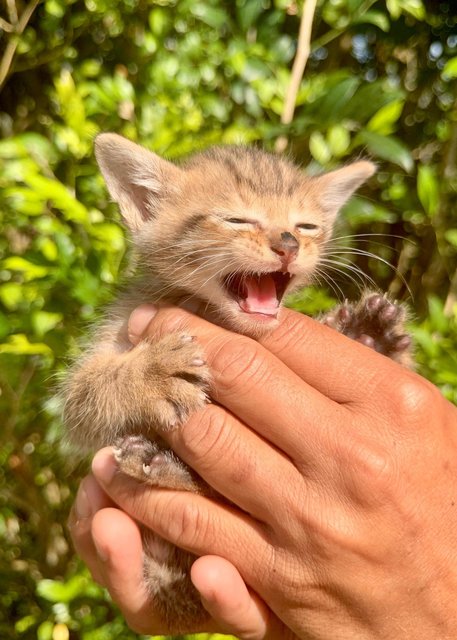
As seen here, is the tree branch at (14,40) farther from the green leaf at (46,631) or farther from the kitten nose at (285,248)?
the green leaf at (46,631)

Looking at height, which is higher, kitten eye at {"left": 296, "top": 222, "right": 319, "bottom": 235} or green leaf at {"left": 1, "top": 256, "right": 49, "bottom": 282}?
kitten eye at {"left": 296, "top": 222, "right": 319, "bottom": 235}

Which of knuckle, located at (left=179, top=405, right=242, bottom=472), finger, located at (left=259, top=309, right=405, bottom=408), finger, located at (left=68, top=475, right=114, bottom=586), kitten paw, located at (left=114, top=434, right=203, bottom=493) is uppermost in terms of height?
finger, located at (left=259, top=309, right=405, bottom=408)

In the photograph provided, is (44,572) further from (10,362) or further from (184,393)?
(184,393)

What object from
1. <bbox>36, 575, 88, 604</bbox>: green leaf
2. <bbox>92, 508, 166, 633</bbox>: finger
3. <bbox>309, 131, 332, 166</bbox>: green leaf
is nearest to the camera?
<bbox>92, 508, 166, 633</bbox>: finger

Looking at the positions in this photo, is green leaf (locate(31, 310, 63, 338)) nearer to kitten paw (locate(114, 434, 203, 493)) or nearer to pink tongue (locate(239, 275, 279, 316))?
kitten paw (locate(114, 434, 203, 493))

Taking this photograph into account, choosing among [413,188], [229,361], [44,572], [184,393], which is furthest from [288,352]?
[44,572]

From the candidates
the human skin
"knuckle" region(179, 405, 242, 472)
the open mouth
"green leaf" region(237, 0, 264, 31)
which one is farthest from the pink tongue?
"green leaf" region(237, 0, 264, 31)

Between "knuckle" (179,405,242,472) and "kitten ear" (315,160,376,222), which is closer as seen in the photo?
"knuckle" (179,405,242,472)
